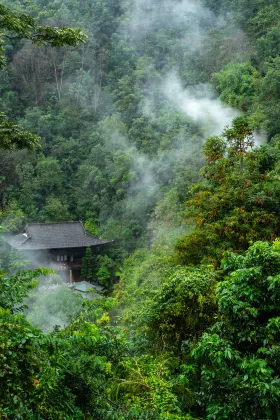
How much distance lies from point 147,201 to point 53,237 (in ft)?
20.1

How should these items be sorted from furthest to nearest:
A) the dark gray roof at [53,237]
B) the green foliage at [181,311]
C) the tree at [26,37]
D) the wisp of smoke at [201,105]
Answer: the wisp of smoke at [201,105] < the dark gray roof at [53,237] < the green foliage at [181,311] < the tree at [26,37]

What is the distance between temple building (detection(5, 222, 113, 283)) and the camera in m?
25.5

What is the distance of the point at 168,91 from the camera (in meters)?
34.6

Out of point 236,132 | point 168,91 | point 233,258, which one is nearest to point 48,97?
point 168,91

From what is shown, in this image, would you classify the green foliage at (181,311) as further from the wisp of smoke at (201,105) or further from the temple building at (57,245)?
the wisp of smoke at (201,105)

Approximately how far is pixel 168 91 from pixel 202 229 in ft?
85.7

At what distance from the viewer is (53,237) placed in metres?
26.3

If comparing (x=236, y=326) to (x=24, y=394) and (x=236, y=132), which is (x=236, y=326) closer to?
(x=24, y=394)

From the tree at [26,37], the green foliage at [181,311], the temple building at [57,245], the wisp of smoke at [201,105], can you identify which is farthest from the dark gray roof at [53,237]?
the tree at [26,37]

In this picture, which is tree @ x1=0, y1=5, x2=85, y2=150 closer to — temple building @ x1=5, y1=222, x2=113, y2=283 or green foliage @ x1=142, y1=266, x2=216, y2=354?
green foliage @ x1=142, y1=266, x2=216, y2=354

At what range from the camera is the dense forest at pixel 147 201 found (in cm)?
445

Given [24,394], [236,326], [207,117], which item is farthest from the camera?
[207,117]

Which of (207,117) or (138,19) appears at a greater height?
(138,19)

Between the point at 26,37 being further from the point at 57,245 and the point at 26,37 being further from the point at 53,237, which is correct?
the point at 53,237
